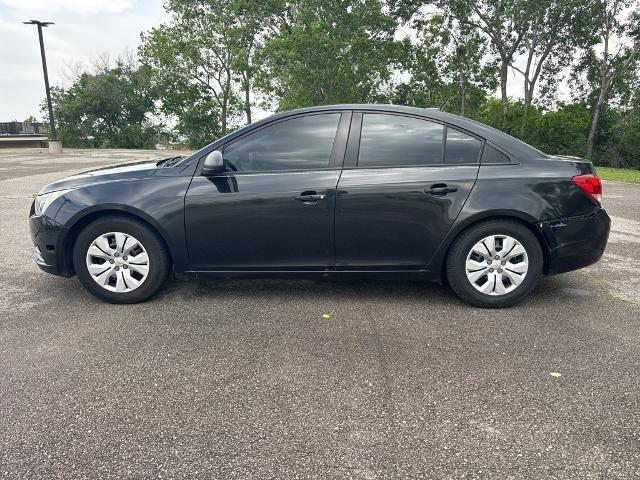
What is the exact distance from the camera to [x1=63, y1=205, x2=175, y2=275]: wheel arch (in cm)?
400

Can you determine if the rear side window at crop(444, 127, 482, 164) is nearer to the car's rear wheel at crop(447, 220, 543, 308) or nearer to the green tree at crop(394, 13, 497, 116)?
the car's rear wheel at crop(447, 220, 543, 308)

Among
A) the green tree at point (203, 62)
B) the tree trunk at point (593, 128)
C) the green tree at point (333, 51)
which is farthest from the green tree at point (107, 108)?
the tree trunk at point (593, 128)

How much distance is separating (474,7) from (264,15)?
13.3 metres

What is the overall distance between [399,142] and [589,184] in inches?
61.1

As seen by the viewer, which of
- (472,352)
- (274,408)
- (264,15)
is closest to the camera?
(274,408)

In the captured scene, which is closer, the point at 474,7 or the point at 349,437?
the point at 349,437

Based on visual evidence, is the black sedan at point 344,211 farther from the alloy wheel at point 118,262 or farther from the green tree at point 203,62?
the green tree at point 203,62

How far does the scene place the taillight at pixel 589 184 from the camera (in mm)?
3953

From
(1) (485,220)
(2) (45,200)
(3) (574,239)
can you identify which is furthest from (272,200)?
(3) (574,239)

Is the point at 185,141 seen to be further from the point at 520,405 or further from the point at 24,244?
the point at 520,405

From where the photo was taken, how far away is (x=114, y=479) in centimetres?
206

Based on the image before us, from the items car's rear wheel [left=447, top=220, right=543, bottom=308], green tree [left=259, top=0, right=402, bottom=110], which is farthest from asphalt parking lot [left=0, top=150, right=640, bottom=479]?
green tree [left=259, top=0, right=402, bottom=110]

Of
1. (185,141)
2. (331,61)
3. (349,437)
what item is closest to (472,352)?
(349,437)

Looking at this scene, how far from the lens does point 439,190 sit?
154 inches
